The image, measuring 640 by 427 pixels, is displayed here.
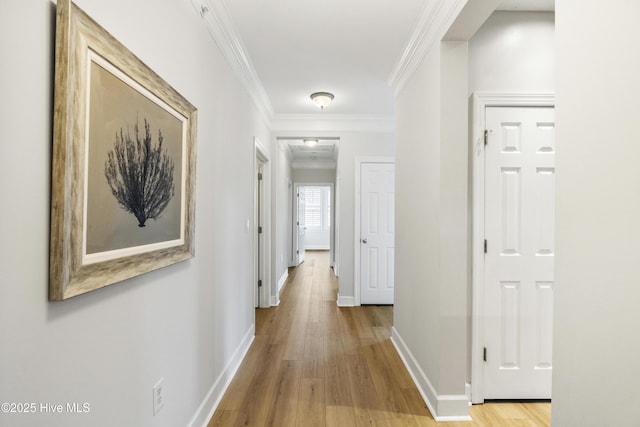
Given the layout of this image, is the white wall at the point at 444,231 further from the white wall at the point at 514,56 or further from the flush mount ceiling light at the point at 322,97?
the flush mount ceiling light at the point at 322,97

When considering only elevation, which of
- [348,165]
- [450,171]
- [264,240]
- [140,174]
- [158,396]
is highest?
[348,165]

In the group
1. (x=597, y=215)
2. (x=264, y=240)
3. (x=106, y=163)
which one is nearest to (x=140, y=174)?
(x=106, y=163)

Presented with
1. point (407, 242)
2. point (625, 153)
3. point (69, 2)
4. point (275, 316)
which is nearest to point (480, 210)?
point (407, 242)

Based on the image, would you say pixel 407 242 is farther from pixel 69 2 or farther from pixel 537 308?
pixel 69 2

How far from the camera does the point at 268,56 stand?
256 centimetres

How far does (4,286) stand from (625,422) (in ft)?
4.63

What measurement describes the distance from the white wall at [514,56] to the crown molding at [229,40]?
160 centimetres

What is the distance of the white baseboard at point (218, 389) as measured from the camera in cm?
175

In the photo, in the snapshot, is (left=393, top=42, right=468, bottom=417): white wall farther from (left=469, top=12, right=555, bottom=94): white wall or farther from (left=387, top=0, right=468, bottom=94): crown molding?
(left=469, top=12, right=555, bottom=94): white wall

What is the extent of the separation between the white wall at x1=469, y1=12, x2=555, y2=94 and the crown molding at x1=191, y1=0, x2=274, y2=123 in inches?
62.8

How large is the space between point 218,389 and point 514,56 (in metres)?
2.90

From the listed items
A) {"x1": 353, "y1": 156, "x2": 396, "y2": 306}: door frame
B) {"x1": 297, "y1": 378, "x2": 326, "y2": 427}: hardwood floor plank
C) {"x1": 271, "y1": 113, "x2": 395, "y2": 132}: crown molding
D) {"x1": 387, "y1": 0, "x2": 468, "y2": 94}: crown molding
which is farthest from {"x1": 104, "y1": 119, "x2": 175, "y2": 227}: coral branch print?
{"x1": 353, "y1": 156, "x2": 396, "y2": 306}: door frame

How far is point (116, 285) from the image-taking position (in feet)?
3.40

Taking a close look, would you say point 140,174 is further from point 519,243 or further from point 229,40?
point 519,243
